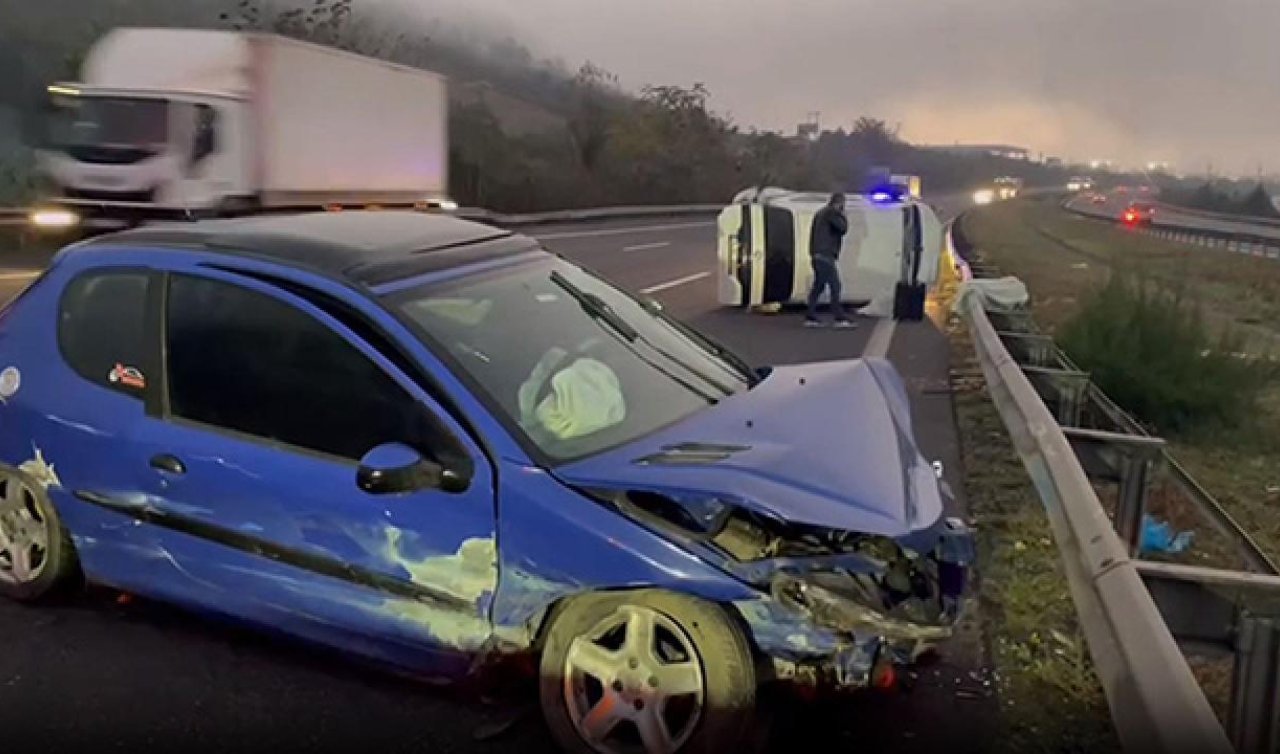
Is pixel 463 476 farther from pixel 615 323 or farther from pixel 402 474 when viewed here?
pixel 615 323

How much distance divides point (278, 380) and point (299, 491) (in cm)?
41

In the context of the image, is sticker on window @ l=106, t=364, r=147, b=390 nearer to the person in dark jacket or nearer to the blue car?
the blue car

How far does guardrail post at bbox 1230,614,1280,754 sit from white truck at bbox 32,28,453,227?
1723 centimetres

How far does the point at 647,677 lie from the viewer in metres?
3.51

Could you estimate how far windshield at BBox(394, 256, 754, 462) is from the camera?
395cm

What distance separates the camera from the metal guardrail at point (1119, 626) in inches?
102

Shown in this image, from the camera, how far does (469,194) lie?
3794 centimetres

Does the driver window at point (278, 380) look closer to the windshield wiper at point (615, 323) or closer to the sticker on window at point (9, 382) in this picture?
the sticker on window at point (9, 382)

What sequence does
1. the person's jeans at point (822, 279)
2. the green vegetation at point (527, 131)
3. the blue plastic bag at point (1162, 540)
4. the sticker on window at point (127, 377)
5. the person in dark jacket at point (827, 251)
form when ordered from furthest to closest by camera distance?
1. the green vegetation at point (527, 131)
2. the person's jeans at point (822, 279)
3. the person in dark jacket at point (827, 251)
4. the blue plastic bag at point (1162, 540)
5. the sticker on window at point (127, 377)

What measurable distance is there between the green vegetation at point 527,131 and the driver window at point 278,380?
61.9ft

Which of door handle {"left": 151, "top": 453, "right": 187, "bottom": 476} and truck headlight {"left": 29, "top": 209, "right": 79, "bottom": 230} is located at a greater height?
door handle {"left": 151, "top": 453, "right": 187, "bottom": 476}

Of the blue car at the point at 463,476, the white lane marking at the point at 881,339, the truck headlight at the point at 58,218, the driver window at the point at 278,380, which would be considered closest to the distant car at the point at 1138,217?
the white lane marking at the point at 881,339

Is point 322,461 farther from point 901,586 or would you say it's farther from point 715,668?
point 901,586

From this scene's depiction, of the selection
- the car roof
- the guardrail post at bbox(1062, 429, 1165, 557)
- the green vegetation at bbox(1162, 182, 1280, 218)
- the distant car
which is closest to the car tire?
the car roof
